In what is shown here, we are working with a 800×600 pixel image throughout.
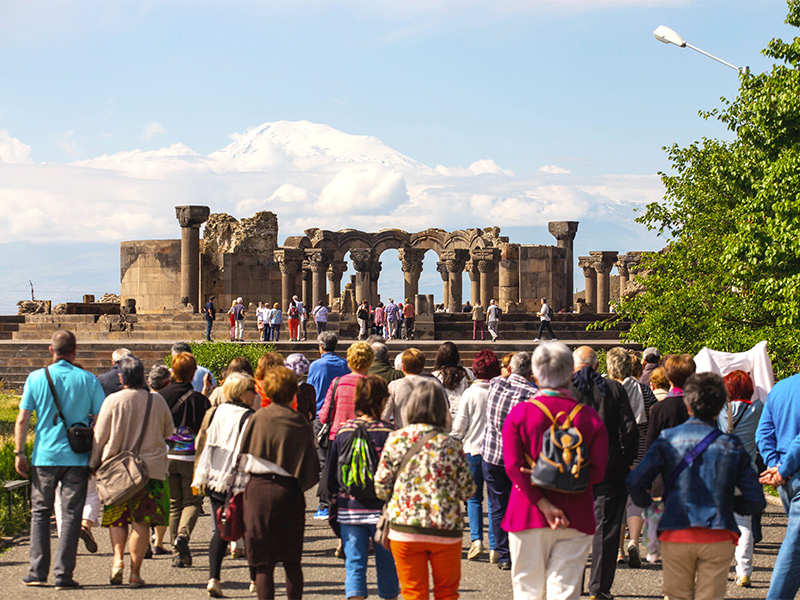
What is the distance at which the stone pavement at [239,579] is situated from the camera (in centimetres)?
661

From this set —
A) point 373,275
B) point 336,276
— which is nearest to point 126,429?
point 373,275

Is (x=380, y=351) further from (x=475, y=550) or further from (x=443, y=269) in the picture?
(x=443, y=269)

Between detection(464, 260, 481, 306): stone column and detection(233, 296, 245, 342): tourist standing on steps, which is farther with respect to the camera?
detection(464, 260, 481, 306): stone column

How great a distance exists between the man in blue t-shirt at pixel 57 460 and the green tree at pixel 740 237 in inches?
358

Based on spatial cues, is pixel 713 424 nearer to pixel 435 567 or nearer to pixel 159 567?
pixel 435 567

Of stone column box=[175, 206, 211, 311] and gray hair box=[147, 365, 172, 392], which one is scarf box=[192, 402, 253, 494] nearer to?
gray hair box=[147, 365, 172, 392]

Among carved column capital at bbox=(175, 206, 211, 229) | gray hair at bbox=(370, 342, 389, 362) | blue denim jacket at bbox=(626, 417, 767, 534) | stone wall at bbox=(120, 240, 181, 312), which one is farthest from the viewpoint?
stone wall at bbox=(120, 240, 181, 312)

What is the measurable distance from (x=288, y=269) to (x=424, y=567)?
1268 inches

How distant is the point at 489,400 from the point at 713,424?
2.00 meters

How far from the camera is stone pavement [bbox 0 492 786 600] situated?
6605 mm

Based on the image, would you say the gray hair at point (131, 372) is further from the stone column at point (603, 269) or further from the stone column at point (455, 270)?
the stone column at point (603, 269)

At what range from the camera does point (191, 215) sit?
35.1m

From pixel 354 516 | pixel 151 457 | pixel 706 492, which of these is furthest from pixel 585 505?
pixel 151 457

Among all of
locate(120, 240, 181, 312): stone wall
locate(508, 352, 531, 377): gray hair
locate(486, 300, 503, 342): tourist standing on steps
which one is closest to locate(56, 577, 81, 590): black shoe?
locate(508, 352, 531, 377): gray hair
